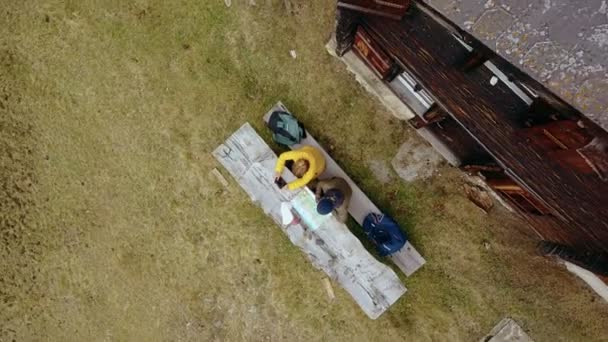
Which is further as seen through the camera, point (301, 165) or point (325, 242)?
point (325, 242)

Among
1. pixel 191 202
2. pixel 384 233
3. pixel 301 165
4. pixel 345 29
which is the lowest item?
pixel 191 202

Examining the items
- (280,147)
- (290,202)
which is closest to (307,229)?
(290,202)

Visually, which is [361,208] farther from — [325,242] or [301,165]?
[301,165]

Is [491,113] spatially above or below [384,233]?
above

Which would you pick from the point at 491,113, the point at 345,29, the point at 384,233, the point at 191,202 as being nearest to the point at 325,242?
the point at 384,233

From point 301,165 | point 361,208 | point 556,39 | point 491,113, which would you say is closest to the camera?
point 556,39

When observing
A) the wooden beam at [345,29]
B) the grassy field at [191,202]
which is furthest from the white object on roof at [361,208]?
the wooden beam at [345,29]

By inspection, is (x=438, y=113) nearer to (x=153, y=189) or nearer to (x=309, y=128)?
(x=309, y=128)
